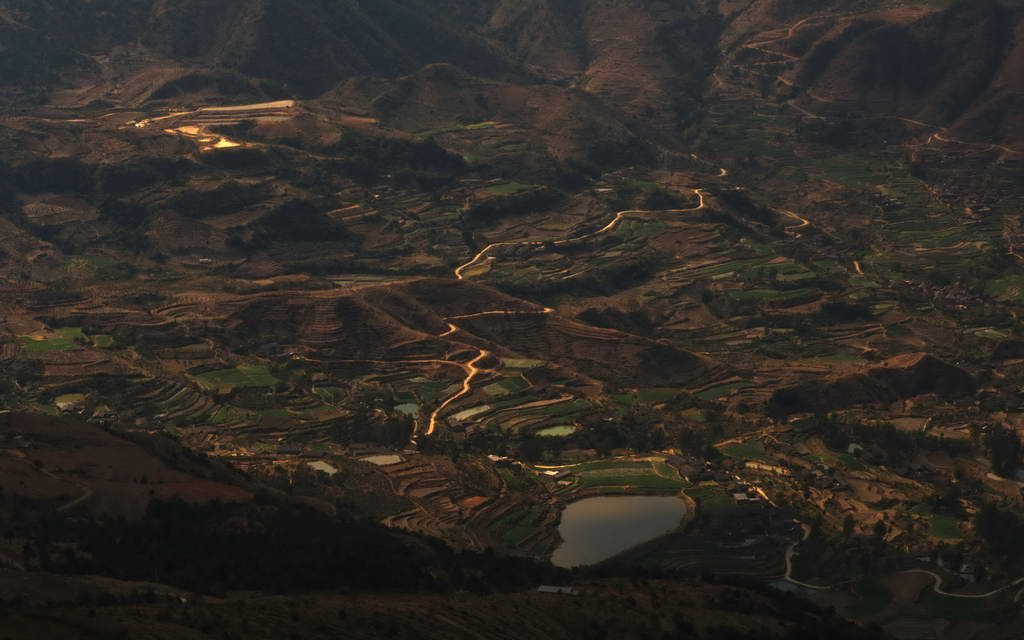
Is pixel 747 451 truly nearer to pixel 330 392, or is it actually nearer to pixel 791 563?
pixel 791 563

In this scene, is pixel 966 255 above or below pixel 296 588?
below

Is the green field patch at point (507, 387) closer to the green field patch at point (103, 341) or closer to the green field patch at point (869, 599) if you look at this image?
the green field patch at point (103, 341)

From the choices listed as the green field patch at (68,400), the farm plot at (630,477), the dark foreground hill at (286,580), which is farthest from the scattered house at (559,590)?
the green field patch at (68,400)

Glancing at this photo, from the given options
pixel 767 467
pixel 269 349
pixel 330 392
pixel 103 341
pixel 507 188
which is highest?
pixel 507 188

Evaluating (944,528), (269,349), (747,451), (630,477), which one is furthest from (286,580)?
(269,349)

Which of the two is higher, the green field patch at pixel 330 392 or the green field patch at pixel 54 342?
the green field patch at pixel 54 342

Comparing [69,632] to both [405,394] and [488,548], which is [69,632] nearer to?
[488,548]

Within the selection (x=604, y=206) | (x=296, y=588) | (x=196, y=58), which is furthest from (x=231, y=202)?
(x=296, y=588)
